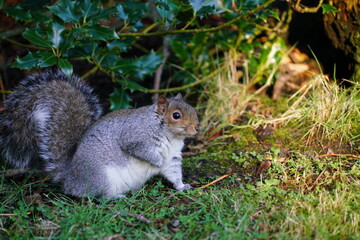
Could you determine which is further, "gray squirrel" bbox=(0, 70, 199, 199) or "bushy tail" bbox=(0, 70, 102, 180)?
"bushy tail" bbox=(0, 70, 102, 180)

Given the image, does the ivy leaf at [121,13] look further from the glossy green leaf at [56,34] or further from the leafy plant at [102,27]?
the glossy green leaf at [56,34]

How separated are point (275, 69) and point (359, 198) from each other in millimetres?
2306

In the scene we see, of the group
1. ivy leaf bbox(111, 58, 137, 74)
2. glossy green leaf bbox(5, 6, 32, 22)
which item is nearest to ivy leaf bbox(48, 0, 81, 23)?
glossy green leaf bbox(5, 6, 32, 22)

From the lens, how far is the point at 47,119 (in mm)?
3088

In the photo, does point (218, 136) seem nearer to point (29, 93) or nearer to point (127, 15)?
point (127, 15)

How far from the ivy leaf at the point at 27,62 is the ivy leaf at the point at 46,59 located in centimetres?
4

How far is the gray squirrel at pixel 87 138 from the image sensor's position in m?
2.97

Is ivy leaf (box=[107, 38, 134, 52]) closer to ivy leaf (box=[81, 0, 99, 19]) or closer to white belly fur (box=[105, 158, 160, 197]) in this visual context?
ivy leaf (box=[81, 0, 99, 19])

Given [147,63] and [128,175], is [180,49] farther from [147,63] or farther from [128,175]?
[128,175]

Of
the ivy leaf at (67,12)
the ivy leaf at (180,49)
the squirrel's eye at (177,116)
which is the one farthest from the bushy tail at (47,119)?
the ivy leaf at (180,49)

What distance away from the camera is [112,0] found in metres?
4.62

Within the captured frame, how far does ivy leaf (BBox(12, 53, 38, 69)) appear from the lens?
121 inches

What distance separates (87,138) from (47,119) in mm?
340

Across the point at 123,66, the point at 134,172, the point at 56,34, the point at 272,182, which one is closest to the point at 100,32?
the point at 56,34
